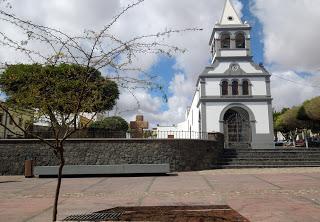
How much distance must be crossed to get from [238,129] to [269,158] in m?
12.1

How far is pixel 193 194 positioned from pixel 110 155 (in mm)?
9950

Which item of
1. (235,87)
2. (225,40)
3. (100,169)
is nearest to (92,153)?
(100,169)

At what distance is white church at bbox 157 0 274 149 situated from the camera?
34156 mm

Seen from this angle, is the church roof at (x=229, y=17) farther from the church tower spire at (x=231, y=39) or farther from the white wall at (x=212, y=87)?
the white wall at (x=212, y=87)

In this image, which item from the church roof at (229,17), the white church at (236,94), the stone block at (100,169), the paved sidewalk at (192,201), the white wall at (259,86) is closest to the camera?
the paved sidewalk at (192,201)

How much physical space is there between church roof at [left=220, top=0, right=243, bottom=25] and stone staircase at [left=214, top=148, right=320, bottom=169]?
55.3 ft

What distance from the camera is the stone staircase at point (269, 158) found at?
21938 mm

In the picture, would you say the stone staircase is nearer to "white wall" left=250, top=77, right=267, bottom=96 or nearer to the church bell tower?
the church bell tower

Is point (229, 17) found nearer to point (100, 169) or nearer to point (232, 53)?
point (232, 53)

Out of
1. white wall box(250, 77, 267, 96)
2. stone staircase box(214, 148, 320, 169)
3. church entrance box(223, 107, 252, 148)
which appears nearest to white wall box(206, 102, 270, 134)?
church entrance box(223, 107, 252, 148)

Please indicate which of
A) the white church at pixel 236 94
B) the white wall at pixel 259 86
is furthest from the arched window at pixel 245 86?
the white wall at pixel 259 86

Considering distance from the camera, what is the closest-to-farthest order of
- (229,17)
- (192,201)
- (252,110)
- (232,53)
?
(192,201) → (252,110) → (232,53) → (229,17)

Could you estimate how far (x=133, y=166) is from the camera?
1709 cm

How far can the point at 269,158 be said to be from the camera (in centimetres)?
2275
